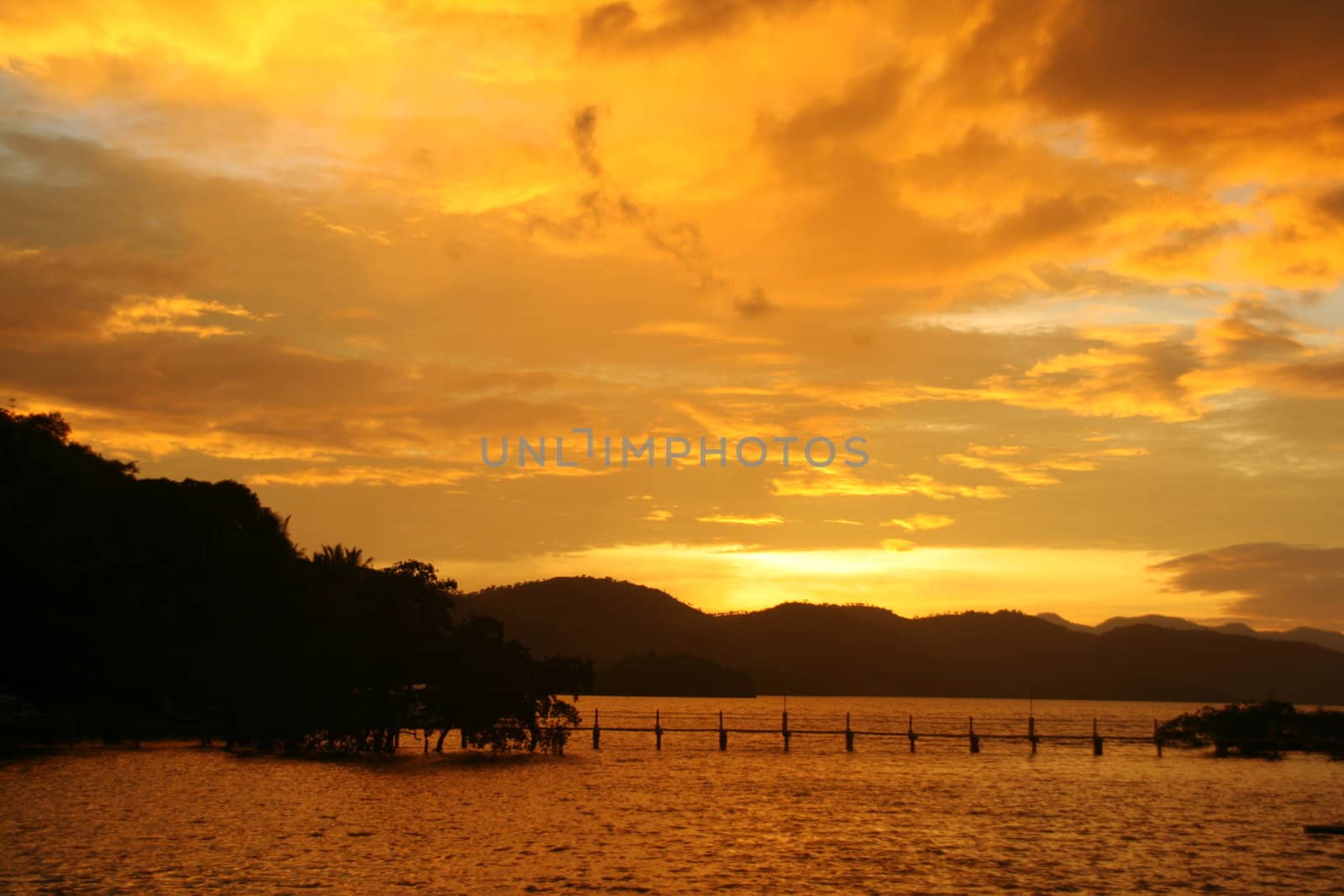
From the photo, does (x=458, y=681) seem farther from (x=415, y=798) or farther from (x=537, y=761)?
(x=415, y=798)

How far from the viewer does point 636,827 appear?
134 ft

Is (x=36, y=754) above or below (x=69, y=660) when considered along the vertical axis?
below

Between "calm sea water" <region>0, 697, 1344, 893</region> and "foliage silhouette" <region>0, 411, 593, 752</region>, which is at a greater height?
"foliage silhouette" <region>0, 411, 593, 752</region>

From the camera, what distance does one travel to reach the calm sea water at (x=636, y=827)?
30375 mm

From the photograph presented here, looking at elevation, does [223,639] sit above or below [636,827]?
above

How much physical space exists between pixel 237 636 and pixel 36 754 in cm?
1326

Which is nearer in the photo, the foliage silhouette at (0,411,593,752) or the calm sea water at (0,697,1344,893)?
the calm sea water at (0,697,1344,893)

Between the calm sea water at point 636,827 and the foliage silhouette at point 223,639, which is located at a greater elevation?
the foliage silhouette at point 223,639

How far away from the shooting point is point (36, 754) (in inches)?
2338

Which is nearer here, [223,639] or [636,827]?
[636,827]

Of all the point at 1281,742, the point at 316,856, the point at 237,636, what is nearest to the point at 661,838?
the point at 316,856

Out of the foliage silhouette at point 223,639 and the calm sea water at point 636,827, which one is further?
the foliage silhouette at point 223,639

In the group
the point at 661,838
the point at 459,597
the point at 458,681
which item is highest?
the point at 459,597

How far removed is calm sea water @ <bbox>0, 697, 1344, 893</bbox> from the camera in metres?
30.4
